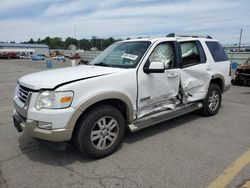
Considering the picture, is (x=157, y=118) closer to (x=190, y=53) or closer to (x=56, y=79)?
(x=190, y=53)

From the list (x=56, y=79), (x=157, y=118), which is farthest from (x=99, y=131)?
(x=157, y=118)

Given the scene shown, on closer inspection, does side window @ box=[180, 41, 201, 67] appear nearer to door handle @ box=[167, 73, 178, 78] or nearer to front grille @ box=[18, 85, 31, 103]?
door handle @ box=[167, 73, 178, 78]

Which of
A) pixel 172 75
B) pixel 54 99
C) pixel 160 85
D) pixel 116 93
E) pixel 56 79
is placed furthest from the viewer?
pixel 172 75

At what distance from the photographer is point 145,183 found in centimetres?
300

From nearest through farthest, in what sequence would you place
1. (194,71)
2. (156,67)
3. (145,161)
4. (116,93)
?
(145,161) → (116,93) → (156,67) → (194,71)

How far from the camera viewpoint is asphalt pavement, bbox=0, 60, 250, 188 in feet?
10.1

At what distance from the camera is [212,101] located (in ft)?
19.0

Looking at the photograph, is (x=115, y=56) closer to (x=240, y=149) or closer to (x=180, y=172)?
(x=180, y=172)

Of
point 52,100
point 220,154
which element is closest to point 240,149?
point 220,154

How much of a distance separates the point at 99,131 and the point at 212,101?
3.33m

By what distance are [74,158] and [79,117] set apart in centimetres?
74

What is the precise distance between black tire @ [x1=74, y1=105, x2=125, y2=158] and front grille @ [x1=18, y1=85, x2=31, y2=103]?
0.88 m

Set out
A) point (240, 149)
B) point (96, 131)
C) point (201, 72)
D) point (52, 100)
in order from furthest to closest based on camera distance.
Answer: point (201, 72) < point (240, 149) < point (96, 131) < point (52, 100)

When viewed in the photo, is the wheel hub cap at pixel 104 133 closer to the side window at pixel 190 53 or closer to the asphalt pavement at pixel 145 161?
the asphalt pavement at pixel 145 161
